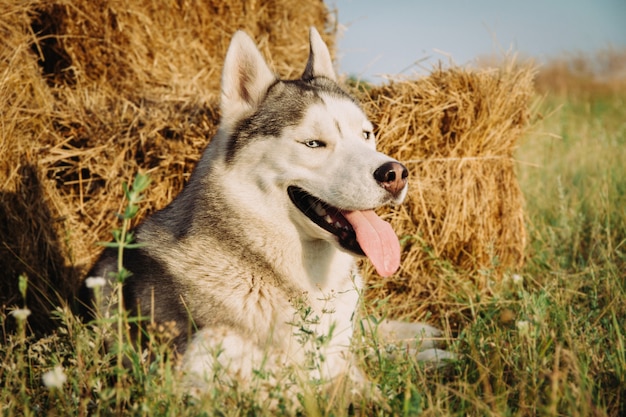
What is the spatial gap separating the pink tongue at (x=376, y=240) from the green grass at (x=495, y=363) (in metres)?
0.44

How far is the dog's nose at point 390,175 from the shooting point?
8.86 ft

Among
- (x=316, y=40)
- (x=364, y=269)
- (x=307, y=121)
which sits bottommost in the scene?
(x=364, y=269)

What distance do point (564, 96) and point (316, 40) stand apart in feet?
31.5

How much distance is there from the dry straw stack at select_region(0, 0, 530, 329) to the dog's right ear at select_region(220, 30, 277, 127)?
882 millimetres

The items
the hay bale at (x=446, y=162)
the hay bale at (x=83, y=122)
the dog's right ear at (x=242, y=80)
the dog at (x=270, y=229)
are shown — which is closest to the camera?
the dog at (x=270, y=229)

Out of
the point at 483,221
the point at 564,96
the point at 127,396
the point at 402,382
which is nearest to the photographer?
the point at 127,396

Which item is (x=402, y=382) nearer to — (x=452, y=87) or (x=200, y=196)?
(x=200, y=196)

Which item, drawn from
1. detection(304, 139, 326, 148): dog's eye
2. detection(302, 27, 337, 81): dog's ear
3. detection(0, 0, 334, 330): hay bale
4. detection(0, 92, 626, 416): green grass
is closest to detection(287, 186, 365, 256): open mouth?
detection(304, 139, 326, 148): dog's eye

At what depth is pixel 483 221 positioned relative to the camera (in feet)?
13.7

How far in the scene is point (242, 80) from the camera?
10.5 ft

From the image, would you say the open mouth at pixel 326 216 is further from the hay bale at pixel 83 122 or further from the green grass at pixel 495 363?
the hay bale at pixel 83 122

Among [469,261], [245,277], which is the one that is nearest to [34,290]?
[245,277]

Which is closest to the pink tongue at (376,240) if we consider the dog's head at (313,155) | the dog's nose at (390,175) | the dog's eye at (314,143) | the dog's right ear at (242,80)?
the dog's head at (313,155)

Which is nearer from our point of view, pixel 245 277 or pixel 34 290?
pixel 245 277
